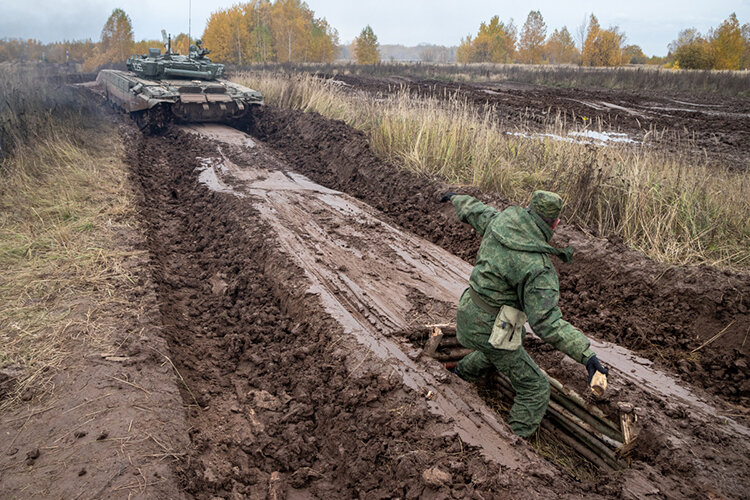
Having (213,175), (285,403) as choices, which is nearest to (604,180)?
(285,403)

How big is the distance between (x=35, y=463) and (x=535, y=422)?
296 centimetres

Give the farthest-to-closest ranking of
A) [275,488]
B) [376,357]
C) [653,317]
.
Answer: [653,317], [376,357], [275,488]

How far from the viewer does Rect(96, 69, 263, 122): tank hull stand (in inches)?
476

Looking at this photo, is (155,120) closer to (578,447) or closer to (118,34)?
(578,447)

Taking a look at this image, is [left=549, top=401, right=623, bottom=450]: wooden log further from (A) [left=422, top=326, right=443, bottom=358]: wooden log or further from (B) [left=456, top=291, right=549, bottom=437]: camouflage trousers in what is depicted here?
(A) [left=422, top=326, right=443, bottom=358]: wooden log

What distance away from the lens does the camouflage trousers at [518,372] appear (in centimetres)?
343

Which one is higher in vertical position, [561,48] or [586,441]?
[561,48]

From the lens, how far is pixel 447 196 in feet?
12.5

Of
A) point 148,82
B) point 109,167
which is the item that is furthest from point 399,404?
point 148,82

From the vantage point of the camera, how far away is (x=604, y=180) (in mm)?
6332

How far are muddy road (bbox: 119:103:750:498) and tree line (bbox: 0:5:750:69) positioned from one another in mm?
32838

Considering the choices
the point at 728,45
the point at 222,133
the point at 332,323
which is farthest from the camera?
the point at 728,45

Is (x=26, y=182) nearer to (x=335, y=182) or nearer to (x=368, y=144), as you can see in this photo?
(x=335, y=182)

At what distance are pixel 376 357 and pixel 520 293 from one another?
1.24 metres
